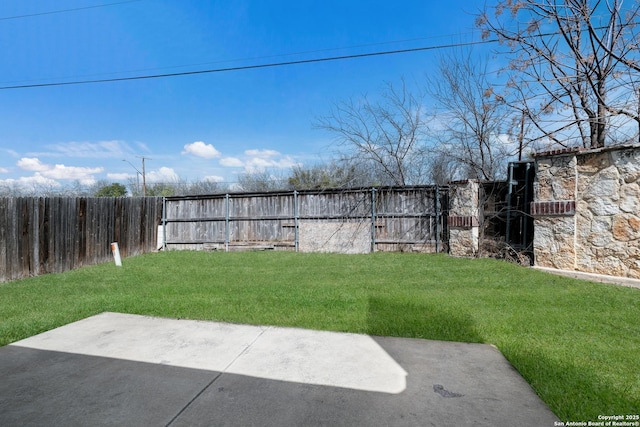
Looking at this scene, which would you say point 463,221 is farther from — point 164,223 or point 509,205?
point 164,223

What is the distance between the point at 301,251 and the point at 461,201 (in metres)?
5.04

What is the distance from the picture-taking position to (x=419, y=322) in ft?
12.2

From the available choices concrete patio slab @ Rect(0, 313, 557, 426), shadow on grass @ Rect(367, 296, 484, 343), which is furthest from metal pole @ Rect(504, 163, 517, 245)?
concrete patio slab @ Rect(0, 313, 557, 426)

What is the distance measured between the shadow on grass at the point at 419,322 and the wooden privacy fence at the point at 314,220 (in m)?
5.55

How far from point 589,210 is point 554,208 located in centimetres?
51

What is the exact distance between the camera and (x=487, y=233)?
8.19 meters

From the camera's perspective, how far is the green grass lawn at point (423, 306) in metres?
2.58

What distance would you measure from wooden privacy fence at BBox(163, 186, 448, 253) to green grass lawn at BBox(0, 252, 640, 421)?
2171 mm

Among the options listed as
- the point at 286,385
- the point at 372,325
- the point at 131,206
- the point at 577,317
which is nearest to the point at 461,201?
the point at 577,317

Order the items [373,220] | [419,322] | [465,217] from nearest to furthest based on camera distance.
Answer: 1. [419,322]
2. [465,217]
3. [373,220]

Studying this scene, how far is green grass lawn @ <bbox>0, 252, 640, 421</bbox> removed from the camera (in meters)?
2.58

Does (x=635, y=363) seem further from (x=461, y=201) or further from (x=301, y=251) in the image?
(x=301, y=251)

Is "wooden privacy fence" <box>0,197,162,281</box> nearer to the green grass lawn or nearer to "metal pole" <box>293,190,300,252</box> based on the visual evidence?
the green grass lawn

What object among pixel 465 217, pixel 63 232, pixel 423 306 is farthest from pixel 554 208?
pixel 63 232
